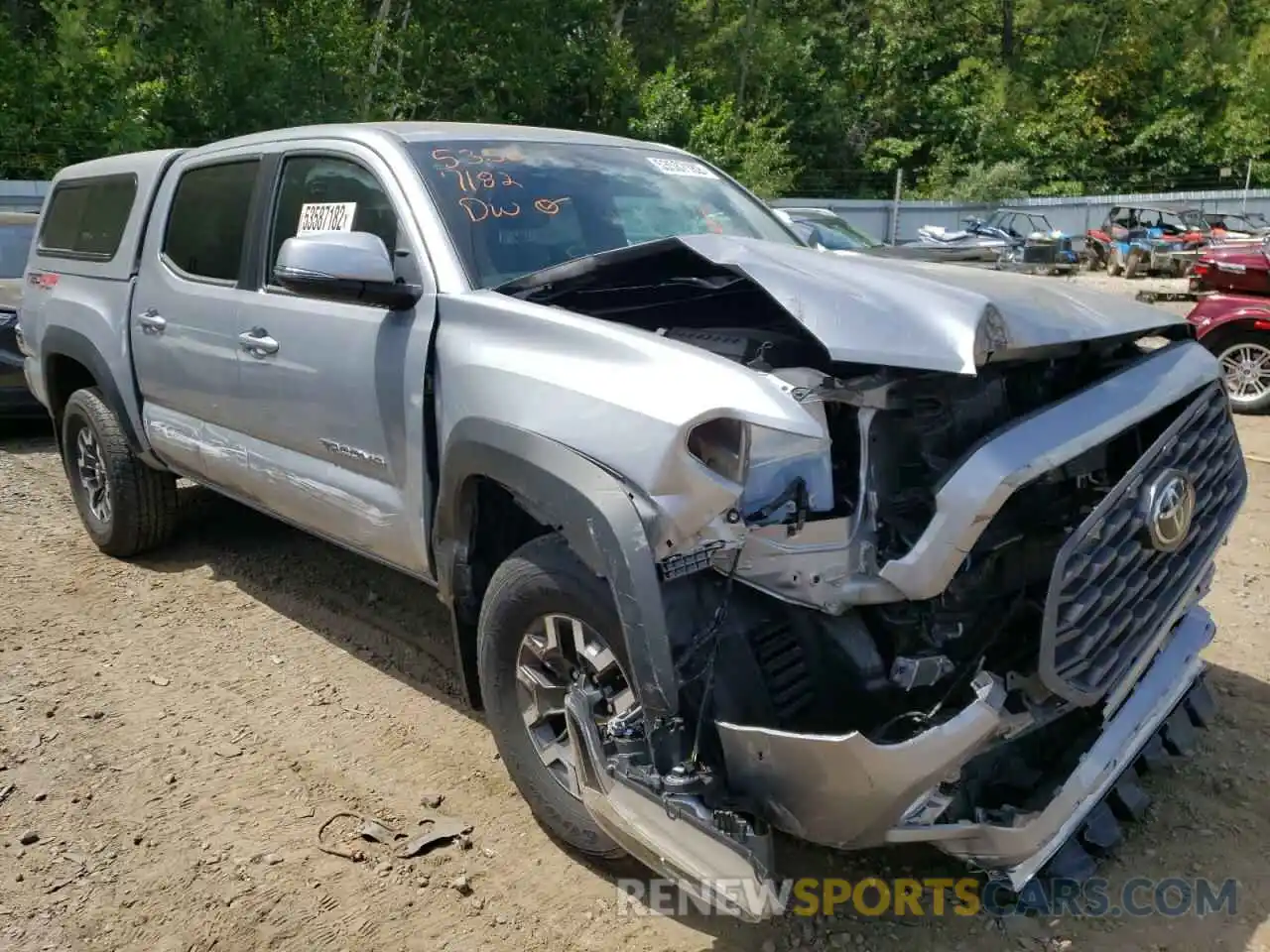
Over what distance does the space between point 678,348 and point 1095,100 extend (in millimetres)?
41945

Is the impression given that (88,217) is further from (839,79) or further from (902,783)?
(839,79)

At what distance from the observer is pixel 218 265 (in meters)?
4.25

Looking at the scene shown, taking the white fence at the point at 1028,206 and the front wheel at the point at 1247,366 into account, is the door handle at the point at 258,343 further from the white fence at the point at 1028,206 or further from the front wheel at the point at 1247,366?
the white fence at the point at 1028,206

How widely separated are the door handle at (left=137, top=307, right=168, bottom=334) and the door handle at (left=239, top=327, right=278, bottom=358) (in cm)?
80

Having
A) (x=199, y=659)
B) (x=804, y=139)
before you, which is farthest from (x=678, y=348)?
(x=804, y=139)

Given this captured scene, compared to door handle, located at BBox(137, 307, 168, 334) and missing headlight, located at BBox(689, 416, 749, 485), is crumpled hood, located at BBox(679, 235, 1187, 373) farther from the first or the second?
door handle, located at BBox(137, 307, 168, 334)

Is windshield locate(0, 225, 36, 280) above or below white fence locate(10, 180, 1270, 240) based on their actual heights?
above

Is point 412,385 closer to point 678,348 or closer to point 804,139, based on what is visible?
point 678,348

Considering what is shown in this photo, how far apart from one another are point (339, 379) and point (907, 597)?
2012 millimetres

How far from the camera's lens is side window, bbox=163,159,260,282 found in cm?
415

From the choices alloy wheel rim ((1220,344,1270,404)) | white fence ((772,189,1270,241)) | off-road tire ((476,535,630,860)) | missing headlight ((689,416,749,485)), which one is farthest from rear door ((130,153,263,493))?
white fence ((772,189,1270,241))
